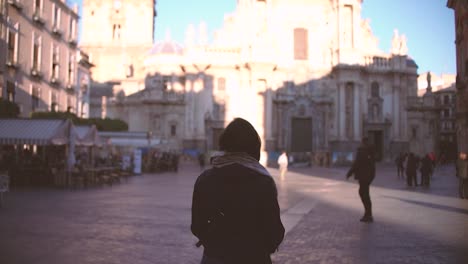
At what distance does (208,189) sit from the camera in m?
3.27

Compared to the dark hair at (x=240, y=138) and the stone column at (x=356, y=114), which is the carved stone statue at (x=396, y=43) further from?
the dark hair at (x=240, y=138)

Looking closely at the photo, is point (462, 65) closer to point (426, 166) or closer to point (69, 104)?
point (426, 166)

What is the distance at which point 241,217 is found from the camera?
318cm

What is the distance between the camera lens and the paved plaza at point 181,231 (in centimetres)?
701

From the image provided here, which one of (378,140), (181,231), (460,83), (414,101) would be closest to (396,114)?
(414,101)

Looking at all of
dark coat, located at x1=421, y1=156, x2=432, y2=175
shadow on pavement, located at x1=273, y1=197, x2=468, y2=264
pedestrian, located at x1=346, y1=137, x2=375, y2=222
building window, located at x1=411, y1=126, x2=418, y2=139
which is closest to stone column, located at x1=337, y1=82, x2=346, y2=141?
building window, located at x1=411, y1=126, x2=418, y2=139

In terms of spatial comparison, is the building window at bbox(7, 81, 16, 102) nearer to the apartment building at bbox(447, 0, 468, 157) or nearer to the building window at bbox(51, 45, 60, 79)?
the building window at bbox(51, 45, 60, 79)

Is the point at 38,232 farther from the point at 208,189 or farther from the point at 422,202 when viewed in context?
the point at 422,202

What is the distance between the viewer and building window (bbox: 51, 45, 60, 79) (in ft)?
109

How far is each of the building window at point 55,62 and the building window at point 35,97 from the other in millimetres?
2320

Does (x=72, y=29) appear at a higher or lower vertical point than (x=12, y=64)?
higher

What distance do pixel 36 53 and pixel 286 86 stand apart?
Result: 27.1m

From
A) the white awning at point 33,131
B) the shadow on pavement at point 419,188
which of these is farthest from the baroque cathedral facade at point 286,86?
the white awning at point 33,131

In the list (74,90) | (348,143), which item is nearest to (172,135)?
(74,90)
